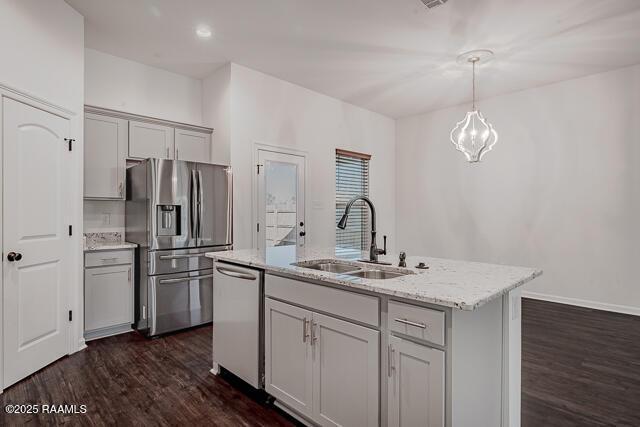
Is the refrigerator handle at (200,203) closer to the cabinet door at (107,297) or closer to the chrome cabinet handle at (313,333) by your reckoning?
the cabinet door at (107,297)

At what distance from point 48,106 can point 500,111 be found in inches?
219

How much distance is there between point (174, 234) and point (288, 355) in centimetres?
212

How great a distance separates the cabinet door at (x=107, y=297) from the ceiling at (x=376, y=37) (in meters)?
2.43

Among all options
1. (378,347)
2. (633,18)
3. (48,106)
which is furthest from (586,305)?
(48,106)

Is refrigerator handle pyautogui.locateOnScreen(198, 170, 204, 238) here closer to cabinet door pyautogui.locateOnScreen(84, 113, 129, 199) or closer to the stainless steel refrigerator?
the stainless steel refrigerator

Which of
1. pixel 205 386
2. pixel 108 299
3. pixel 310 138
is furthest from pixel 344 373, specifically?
pixel 310 138

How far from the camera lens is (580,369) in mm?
2779

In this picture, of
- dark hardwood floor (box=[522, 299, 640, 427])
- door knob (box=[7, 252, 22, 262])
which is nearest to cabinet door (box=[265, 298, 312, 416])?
dark hardwood floor (box=[522, 299, 640, 427])

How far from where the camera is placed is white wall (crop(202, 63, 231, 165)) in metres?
4.24

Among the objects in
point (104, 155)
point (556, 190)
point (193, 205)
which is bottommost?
point (193, 205)

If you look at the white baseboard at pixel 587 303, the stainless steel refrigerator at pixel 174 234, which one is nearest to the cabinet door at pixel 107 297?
the stainless steel refrigerator at pixel 174 234

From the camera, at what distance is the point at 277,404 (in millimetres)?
2230

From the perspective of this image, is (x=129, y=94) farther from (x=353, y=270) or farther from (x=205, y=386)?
(x=353, y=270)

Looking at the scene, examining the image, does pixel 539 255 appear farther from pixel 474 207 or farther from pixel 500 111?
pixel 500 111
